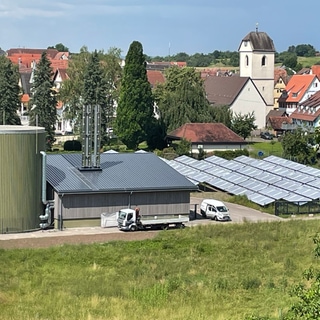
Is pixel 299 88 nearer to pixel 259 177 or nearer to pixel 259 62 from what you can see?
pixel 259 62

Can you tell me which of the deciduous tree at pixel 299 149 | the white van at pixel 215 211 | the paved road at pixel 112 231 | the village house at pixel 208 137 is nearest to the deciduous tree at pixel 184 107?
the village house at pixel 208 137

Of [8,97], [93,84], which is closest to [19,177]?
[93,84]

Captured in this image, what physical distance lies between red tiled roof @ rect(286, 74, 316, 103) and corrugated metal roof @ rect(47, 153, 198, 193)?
55774 millimetres

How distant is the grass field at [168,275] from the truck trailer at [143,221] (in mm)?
989

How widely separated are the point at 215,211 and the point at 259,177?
8312 mm

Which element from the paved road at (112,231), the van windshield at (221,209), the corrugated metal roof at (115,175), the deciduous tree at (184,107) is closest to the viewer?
the paved road at (112,231)

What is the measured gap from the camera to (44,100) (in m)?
60.1

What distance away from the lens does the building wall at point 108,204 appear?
33.2 metres

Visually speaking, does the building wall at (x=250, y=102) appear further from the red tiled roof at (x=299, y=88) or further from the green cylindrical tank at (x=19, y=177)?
the green cylindrical tank at (x=19, y=177)

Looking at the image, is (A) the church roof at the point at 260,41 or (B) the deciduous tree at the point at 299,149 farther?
(A) the church roof at the point at 260,41

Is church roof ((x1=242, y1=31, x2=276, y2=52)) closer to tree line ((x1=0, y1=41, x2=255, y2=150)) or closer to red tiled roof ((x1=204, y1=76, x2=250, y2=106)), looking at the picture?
red tiled roof ((x1=204, y1=76, x2=250, y2=106))

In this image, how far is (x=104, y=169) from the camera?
120 feet

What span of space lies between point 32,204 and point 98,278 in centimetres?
847

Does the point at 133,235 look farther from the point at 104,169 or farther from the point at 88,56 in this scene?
the point at 88,56
